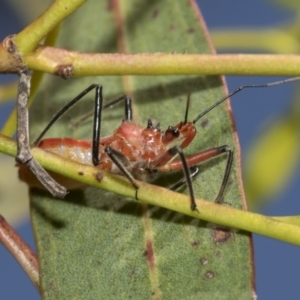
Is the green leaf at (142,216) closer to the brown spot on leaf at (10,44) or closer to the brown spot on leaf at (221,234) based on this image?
the brown spot on leaf at (221,234)

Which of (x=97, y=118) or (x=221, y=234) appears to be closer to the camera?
(x=221, y=234)

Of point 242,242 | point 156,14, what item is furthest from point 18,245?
point 156,14

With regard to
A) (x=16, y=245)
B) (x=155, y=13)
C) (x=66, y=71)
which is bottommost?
(x=16, y=245)

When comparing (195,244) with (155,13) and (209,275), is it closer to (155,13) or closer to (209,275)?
(209,275)

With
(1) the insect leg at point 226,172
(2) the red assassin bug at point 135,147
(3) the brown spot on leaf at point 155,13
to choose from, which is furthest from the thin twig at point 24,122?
(3) the brown spot on leaf at point 155,13

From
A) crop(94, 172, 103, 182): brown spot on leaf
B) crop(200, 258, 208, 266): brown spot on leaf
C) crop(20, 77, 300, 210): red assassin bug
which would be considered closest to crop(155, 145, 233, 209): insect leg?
crop(20, 77, 300, 210): red assassin bug

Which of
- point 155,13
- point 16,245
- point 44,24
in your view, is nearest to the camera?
point 44,24

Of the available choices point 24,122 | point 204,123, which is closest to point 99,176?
point 24,122
